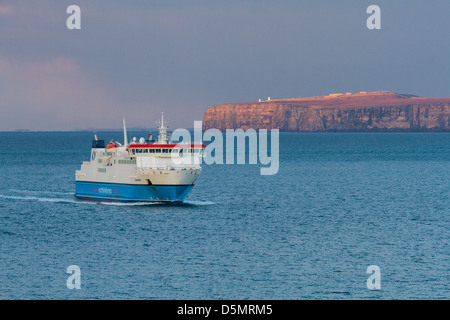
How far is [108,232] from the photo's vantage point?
6041 cm

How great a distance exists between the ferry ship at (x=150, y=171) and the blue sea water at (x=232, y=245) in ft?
5.44

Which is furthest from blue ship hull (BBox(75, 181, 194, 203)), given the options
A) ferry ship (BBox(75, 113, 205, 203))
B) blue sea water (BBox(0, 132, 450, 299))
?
blue sea water (BBox(0, 132, 450, 299))

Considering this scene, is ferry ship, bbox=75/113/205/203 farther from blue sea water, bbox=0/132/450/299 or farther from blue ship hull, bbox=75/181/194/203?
blue sea water, bbox=0/132/450/299

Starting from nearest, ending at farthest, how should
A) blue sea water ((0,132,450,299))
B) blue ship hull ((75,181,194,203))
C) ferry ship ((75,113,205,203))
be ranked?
blue sea water ((0,132,450,299))
ferry ship ((75,113,205,203))
blue ship hull ((75,181,194,203))

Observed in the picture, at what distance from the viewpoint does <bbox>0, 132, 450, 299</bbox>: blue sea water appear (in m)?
42.2

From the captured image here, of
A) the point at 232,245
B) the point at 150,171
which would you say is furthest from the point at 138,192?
the point at 232,245

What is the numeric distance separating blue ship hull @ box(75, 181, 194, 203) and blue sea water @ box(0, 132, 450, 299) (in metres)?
1.37

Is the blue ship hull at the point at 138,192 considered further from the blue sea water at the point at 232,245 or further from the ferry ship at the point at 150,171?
the blue sea water at the point at 232,245

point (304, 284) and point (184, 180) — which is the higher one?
point (184, 180)

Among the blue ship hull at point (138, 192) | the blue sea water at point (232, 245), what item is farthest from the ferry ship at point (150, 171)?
the blue sea water at point (232, 245)

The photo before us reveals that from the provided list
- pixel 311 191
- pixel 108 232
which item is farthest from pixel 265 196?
pixel 108 232

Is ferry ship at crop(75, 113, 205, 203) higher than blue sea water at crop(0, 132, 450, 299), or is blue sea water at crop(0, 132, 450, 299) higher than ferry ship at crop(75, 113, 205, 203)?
ferry ship at crop(75, 113, 205, 203)
